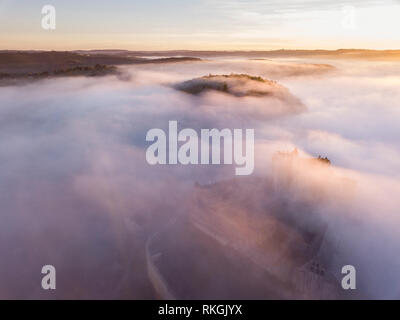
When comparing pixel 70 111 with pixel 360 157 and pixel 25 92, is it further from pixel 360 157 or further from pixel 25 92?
pixel 360 157

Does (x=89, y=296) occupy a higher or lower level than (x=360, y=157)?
lower

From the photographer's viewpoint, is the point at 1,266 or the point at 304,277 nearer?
the point at 304,277

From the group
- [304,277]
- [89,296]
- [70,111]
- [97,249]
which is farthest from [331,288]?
[70,111]

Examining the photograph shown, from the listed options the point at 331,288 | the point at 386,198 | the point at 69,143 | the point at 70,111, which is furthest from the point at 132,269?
the point at 70,111

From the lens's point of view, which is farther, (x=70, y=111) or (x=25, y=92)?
(x=25, y=92)

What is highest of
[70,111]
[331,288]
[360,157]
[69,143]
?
[70,111]
